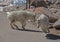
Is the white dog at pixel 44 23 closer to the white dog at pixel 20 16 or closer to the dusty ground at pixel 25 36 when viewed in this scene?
the dusty ground at pixel 25 36

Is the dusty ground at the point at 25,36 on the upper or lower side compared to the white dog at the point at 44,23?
lower

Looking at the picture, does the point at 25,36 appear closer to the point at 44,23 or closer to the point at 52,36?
the point at 44,23

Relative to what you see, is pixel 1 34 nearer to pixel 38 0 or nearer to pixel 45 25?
pixel 45 25

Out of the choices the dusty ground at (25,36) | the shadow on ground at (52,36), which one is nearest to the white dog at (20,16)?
the dusty ground at (25,36)

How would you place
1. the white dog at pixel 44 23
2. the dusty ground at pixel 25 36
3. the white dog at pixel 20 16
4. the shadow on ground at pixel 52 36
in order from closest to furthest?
the dusty ground at pixel 25 36 < the shadow on ground at pixel 52 36 < the white dog at pixel 44 23 < the white dog at pixel 20 16

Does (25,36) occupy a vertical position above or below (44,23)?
below

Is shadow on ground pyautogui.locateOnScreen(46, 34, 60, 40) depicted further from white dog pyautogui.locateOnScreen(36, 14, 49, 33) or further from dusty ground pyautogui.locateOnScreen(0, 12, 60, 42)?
white dog pyautogui.locateOnScreen(36, 14, 49, 33)

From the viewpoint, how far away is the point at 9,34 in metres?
10.2

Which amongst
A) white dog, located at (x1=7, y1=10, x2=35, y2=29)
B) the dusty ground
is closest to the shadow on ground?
the dusty ground

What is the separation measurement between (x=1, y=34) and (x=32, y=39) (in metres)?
1.55

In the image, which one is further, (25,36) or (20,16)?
(20,16)

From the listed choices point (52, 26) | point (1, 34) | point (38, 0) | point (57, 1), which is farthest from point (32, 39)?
point (57, 1)

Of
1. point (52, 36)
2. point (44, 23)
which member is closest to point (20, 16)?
point (44, 23)

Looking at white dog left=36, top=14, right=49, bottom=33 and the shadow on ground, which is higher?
white dog left=36, top=14, right=49, bottom=33
